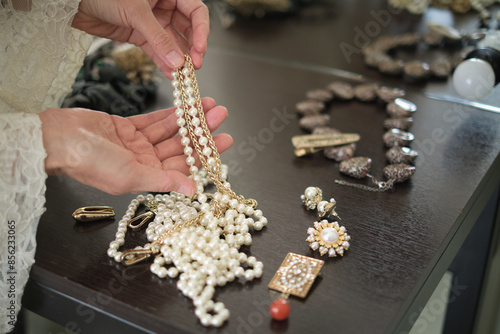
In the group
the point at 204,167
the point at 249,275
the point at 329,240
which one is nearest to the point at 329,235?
the point at 329,240

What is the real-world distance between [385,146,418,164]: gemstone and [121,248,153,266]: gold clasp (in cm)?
50

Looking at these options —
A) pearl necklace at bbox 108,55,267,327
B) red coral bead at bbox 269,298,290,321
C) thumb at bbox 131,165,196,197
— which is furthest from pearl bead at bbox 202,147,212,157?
red coral bead at bbox 269,298,290,321

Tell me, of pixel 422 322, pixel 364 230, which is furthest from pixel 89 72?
pixel 422 322

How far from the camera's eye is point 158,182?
75 cm

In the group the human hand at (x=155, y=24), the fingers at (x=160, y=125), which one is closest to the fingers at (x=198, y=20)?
the human hand at (x=155, y=24)

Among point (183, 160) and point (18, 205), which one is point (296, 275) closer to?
point (183, 160)

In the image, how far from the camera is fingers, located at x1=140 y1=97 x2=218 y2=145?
913 mm

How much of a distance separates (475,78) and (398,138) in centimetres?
25

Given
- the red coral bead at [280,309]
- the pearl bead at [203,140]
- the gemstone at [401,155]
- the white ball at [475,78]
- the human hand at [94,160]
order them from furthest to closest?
the white ball at [475,78] → the gemstone at [401,155] → the pearl bead at [203,140] → the human hand at [94,160] → the red coral bead at [280,309]

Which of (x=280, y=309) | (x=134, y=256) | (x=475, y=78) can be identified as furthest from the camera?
(x=475, y=78)

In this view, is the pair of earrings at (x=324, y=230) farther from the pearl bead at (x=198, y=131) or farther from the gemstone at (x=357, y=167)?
the pearl bead at (x=198, y=131)

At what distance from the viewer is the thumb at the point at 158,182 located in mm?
745

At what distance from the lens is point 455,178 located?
942mm

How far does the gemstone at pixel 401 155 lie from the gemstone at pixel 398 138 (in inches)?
1.4
